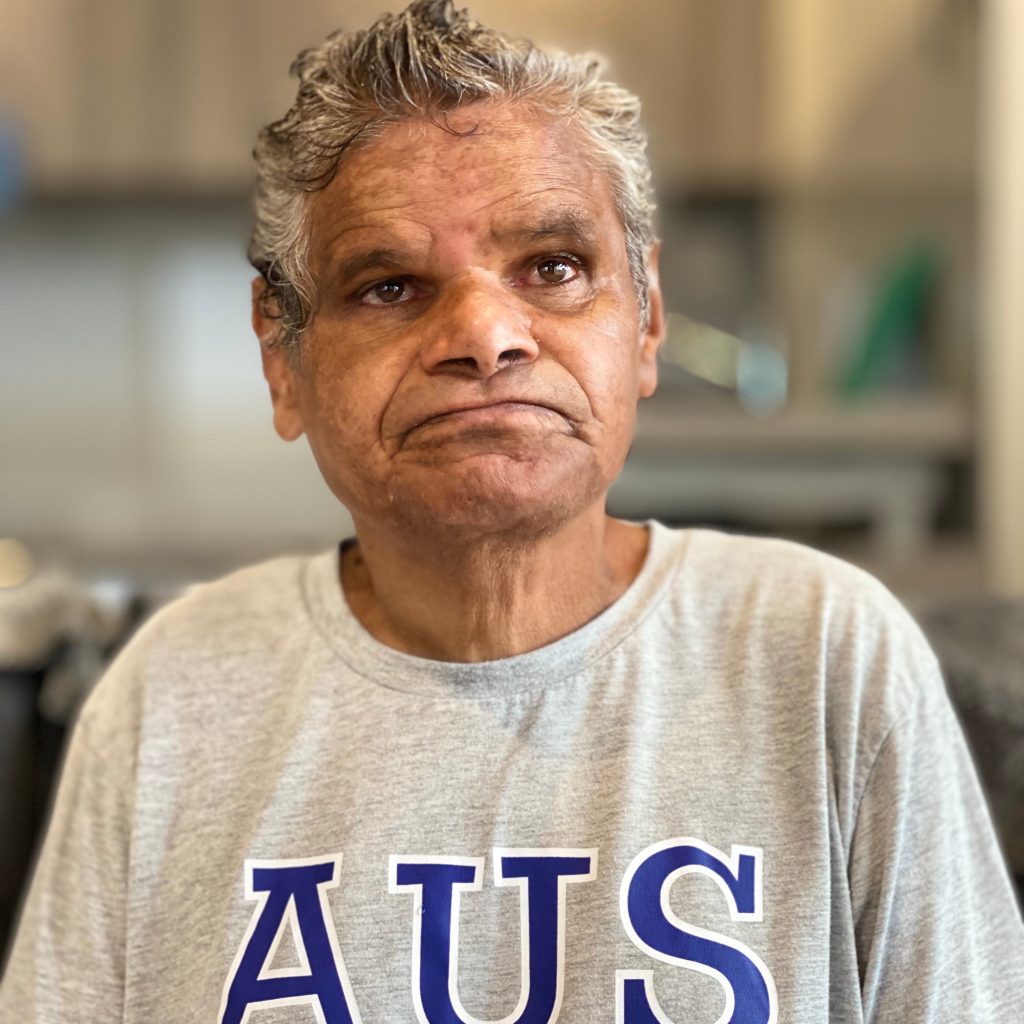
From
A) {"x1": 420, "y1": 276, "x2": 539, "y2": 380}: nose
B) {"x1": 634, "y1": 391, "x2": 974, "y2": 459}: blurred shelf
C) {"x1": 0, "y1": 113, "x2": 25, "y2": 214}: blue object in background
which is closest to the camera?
{"x1": 420, "y1": 276, "x2": 539, "y2": 380}: nose

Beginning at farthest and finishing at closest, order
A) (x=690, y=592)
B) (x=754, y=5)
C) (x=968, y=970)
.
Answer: (x=754, y=5) < (x=690, y=592) < (x=968, y=970)

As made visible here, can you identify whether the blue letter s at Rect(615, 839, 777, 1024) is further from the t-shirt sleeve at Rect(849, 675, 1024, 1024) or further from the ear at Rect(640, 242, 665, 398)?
the ear at Rect(640, 242, 665, 398)

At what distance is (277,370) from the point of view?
36.9 inches

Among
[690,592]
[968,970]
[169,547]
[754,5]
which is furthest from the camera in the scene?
[169,547]

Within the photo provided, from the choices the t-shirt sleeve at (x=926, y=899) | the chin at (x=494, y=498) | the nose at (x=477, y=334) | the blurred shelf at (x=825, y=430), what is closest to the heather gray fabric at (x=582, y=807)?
the t-shirt sleeve at (x=926, y=899)

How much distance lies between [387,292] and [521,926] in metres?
0.42

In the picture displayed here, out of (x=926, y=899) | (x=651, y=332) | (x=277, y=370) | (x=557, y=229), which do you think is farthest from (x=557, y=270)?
(x=926, y=899)

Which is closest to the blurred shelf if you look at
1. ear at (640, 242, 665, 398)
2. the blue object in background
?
the blue object in background

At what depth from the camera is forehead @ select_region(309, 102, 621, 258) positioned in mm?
796

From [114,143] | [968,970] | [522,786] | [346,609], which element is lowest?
[968,970]

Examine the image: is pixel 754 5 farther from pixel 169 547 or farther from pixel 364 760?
pixel 364 760

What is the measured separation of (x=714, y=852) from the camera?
807 millimetres

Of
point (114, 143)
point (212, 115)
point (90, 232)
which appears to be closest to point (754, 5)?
point (212, 115)

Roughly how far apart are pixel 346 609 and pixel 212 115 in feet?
7.37
